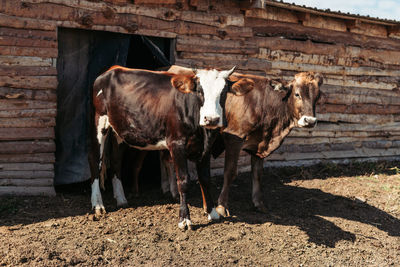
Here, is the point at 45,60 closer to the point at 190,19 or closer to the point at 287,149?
the point at 190,19

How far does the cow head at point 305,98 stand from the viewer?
20.5ft

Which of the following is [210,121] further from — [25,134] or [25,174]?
[25,174]

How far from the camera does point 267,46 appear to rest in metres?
8.75

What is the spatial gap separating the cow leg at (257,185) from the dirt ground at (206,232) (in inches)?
5.7

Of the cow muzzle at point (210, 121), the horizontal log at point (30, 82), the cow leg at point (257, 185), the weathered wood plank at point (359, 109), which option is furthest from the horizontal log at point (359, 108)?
the horizontal log at point (30, 82)

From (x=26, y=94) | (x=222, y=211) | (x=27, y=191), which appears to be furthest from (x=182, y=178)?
(x=26, y=94)

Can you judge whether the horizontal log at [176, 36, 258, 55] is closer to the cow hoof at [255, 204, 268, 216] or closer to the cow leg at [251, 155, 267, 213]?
the cow leg at [251, 155, 267, 213]

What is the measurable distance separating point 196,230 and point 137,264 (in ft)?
3.74

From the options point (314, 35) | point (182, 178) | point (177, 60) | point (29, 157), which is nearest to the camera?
point (182, 178)

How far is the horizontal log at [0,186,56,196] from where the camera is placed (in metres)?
6.53

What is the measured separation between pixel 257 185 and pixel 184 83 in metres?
2.19

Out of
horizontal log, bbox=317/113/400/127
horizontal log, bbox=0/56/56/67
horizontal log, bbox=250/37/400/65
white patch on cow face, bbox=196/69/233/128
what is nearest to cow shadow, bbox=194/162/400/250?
white patch on cow face, bbox=196/69/233/128

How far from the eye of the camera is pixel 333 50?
965 centimetres

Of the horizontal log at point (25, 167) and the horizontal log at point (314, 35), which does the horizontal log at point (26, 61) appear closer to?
the horizontal log at point (25, 167)
